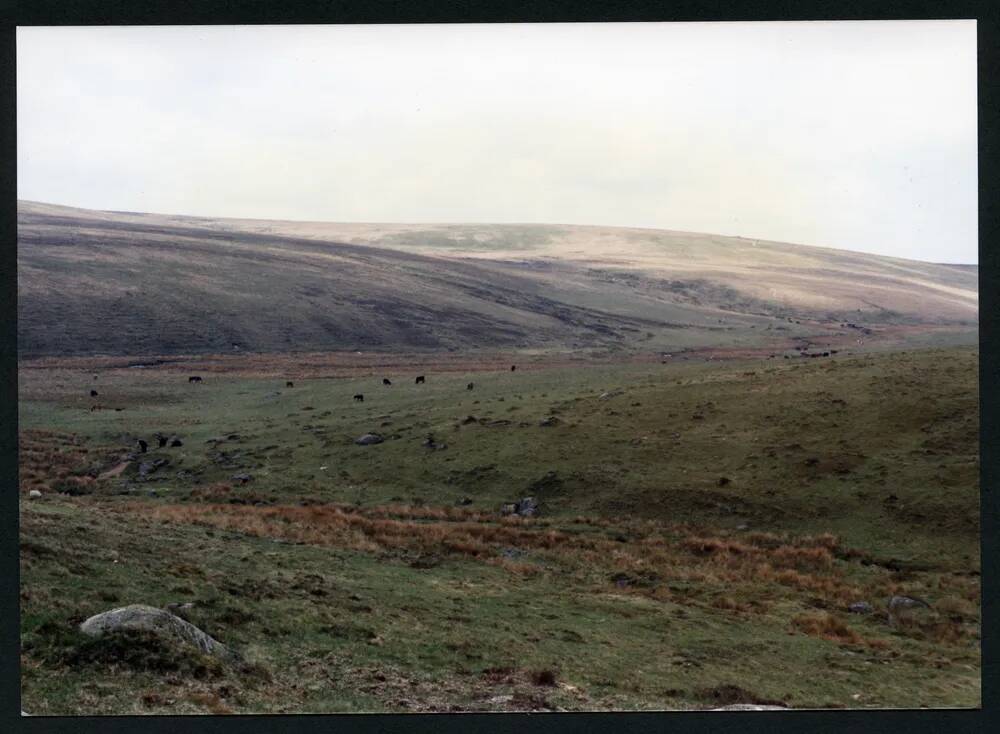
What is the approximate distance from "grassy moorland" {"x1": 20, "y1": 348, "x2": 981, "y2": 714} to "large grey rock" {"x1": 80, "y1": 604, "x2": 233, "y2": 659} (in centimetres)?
38

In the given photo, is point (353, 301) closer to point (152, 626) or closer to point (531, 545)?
point (531, 545)

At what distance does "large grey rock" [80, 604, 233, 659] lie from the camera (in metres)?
15.2

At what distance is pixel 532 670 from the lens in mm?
17766

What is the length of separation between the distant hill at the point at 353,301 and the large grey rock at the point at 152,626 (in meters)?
95.1

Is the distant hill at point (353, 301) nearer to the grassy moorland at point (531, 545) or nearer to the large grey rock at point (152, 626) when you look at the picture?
the grassy moorland at point (531, 545)

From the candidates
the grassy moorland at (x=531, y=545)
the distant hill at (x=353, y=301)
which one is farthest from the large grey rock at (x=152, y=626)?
the distant hill at (x=353, y=301)

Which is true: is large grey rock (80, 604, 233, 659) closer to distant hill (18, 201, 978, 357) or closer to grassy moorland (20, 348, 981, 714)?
grassy moorland (20, 348, 981, 714)

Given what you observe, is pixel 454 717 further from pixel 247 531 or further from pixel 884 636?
pixel 247 531

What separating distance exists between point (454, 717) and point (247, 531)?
17699mm

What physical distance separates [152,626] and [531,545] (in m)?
18.3

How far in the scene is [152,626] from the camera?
15.3m

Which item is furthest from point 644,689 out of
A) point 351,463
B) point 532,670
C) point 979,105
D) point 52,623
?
point 351,463

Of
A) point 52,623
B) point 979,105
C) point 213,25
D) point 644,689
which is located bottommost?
point 644,689

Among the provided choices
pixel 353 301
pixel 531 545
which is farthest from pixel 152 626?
pixel 353 301
